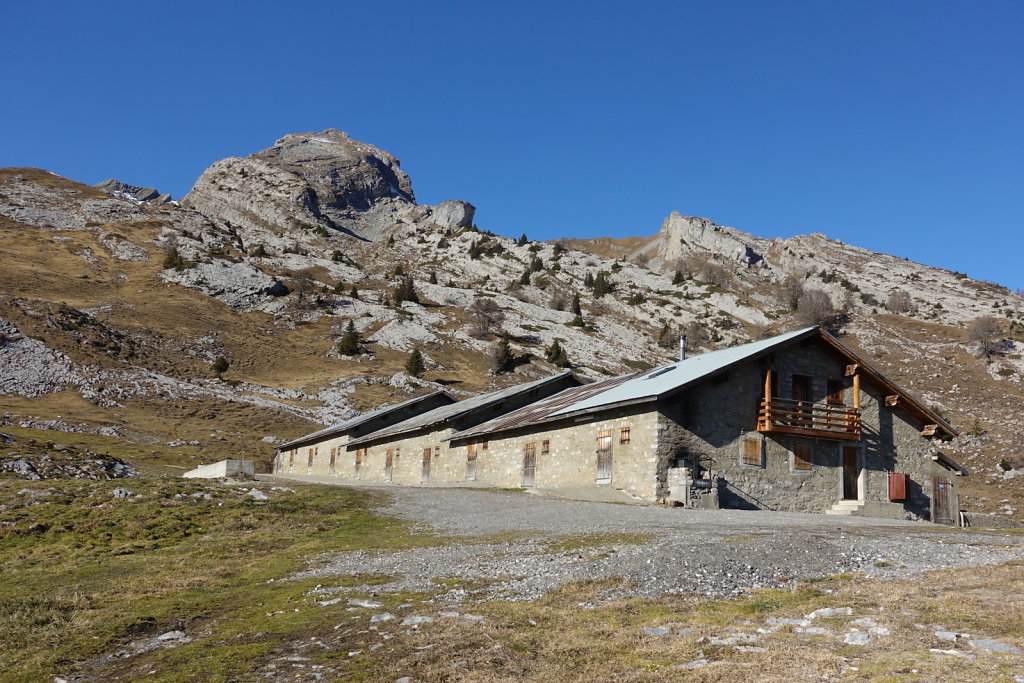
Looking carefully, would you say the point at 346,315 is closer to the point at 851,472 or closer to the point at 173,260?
the point at 173,260

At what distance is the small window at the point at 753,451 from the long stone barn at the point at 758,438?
0.16 feet

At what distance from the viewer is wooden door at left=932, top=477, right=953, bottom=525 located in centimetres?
3216

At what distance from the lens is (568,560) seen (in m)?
13.6

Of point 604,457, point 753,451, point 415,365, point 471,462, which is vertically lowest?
point 471,462

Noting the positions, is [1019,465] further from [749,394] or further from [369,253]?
[369,253]

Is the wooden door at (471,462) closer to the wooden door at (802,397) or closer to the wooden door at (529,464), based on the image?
the wooden door at (529,464)

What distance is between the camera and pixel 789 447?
30734 millimetres

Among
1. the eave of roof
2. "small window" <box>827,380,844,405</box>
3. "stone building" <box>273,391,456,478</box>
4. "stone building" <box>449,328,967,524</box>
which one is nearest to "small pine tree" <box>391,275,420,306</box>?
"stone building" <box>273,391,456,478</box>

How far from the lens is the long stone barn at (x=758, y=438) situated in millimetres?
28766

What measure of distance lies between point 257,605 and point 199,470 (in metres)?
30.1

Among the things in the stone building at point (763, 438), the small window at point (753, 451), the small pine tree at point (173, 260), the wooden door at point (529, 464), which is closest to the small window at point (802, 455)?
the stone building at point (763, 438)

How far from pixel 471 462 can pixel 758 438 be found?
16.5m

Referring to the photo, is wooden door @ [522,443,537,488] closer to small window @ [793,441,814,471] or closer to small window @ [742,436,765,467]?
small window @ [742,436,765,467]

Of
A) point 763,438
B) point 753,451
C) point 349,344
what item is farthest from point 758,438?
point 349,344
